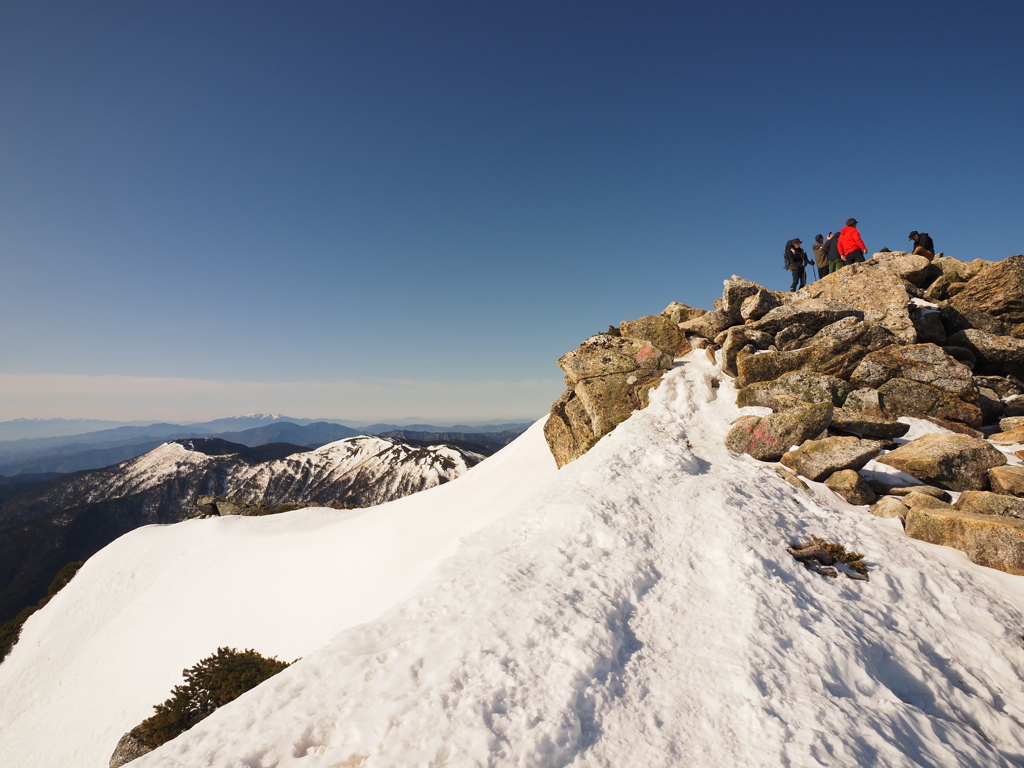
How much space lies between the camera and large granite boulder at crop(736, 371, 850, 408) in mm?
17344

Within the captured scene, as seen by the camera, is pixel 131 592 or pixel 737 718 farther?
pixel 131 592

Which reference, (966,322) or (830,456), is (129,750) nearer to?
(830,456)

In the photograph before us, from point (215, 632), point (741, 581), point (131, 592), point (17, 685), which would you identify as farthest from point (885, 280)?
point (17, 685)

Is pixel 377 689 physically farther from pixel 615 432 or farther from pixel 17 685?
pixel 17 685

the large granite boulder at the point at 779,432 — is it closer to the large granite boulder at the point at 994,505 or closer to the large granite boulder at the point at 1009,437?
the large granite boulder at the point at 994,505

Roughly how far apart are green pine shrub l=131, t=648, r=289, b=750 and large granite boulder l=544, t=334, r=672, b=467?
16.4 m

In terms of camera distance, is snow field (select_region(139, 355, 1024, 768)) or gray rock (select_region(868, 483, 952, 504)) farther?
gray rock (select_region(868, 483, 952, 504))

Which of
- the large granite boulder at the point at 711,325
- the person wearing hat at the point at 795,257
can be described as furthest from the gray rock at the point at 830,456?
the person wearing hat at the point at 795,257

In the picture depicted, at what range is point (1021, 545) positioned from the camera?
10.1m

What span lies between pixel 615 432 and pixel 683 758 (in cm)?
1268

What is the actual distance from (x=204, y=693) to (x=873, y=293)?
37644 mm

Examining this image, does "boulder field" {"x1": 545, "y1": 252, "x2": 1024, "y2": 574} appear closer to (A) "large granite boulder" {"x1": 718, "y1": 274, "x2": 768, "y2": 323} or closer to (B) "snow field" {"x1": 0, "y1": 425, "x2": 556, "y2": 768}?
(A) "large granite boulder" {"x1": 718, "y1": 274, "x2": 768, "y2": 323}

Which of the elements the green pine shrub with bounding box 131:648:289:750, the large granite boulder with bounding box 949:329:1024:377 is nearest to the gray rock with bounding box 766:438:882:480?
the large granite boulder with bounding box 949:329:1024:377

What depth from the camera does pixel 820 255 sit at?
2944 centimetres
